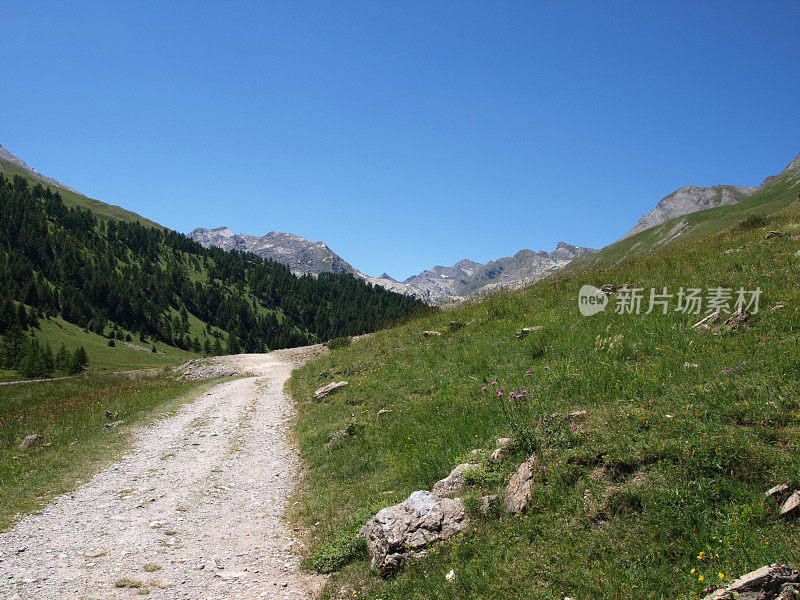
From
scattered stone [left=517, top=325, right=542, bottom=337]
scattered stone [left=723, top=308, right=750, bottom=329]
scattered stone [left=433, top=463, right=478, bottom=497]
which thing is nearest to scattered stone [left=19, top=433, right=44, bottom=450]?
scattered stone [left=433, top=463, right=478, bottom=497]

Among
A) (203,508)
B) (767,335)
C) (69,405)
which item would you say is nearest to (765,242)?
(767,335)

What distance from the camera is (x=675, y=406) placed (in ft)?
21.4

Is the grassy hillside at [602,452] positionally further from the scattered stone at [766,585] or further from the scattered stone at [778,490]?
the scattered stone at [766,585]

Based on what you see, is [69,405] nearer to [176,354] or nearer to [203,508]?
[203,508]

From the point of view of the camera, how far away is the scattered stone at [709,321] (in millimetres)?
9625

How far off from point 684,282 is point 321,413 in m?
14.2

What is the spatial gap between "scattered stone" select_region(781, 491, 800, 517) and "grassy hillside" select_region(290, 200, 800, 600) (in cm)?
9

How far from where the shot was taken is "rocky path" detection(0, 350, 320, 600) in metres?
6.07

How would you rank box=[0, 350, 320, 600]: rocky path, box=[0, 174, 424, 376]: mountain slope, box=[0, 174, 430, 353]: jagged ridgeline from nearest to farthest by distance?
box=[0, 350, 320, 600]: rocky path, box=[0, 174, 424, 376]: mountain slope, box=[0, 174, 430, 353]: jagged ridgeline

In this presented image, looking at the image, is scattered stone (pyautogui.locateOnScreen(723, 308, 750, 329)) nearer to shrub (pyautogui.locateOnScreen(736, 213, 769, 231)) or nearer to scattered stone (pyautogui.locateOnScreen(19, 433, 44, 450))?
shrub (pyautogui.locateOnScreen(736, 213, 769, 231))

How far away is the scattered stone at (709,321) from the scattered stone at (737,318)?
8.8 inches

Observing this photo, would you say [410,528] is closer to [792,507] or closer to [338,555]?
[338,555]

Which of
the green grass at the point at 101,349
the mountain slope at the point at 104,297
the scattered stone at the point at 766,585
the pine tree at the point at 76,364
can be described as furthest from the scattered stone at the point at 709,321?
the mountain slope at the point at 104,297

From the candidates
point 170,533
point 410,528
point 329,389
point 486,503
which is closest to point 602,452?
point 486,503
